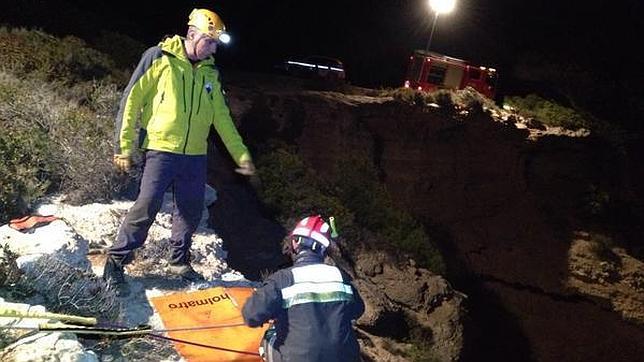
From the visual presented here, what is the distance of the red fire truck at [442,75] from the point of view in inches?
789

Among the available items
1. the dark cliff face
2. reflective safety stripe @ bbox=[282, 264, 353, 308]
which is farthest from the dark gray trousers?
the dark cliff face

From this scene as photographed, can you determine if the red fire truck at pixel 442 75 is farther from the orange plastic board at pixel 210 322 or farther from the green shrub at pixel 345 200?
the orange plastic board at pixel 210 322

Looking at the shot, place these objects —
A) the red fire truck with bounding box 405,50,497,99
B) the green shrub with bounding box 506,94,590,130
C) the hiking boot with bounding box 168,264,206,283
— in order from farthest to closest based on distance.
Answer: the red fire truck with bounding box 405,50,497,99
the green shrub with bounding box 506,94,590,130
the hiking boot with bounding box 168,264,206,283

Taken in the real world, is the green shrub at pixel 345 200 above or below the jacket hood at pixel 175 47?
below

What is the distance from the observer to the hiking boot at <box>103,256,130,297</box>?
459cm

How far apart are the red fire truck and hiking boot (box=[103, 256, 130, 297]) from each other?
52.4 ft

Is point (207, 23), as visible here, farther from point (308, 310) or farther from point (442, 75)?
point (442, 75)

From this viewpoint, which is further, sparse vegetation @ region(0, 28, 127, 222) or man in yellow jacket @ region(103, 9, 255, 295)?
sparse vegetation @ region(0, 28, 127, 222)

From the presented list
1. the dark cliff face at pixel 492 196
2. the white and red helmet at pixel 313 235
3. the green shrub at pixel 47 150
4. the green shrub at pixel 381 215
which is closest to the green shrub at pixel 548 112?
the dark cliff face at pixel 492 196

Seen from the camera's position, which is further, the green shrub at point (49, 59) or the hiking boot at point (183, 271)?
the green shrub at point (49, 59)

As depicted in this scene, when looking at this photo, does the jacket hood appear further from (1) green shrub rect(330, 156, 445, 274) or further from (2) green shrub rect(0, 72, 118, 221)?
(1) green shrub rect(330, 156, 445, 274)

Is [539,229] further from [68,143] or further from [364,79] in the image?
[364,79]

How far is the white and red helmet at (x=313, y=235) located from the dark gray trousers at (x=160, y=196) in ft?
4.40

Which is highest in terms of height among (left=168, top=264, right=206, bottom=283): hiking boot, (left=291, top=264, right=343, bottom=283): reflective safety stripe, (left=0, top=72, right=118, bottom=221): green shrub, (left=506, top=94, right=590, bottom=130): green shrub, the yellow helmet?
the yellow helmet
